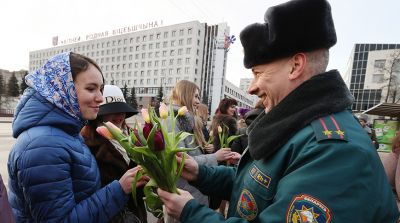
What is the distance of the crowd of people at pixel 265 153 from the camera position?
0.86 m

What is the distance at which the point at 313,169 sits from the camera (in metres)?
0.87

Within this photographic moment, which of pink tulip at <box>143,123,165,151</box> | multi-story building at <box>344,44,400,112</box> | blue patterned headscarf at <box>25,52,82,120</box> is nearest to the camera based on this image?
pink tulip at <box>143,123,165,151</box>

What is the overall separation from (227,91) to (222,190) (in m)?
79.1

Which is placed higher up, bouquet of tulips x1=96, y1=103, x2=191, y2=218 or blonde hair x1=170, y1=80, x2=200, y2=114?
blonde hair x1=170, y1=80, x2=200, y2=114

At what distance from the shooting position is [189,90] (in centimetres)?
290

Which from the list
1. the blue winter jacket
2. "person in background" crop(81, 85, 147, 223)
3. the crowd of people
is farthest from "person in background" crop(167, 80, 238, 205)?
the blue winter jacket

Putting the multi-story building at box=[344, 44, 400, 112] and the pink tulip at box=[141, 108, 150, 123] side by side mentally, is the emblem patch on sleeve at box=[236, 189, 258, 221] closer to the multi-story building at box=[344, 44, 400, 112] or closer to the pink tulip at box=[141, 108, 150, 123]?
the pink tulip at box=[141, 108, 150, 123]

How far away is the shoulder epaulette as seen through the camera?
35.6 inches

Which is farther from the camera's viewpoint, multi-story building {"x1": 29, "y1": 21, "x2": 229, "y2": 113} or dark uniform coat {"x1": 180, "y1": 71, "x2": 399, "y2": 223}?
multi-story building {"x1": 29, "y1": 21, "x2": 229, "y2": 113}

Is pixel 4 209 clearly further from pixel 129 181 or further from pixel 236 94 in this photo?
pixel 236 94

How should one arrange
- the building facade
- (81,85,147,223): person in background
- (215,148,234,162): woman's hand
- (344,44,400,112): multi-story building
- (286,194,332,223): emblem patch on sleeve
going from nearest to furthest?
(286,194,332,223): emblem patch on sleeve → (81,85,147,223): person in background → (215,148,234,162): woman's hand → (344,44,400,112): multi-story building → the building facade

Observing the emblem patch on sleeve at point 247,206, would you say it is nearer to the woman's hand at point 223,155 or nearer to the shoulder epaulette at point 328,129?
the shoulder epaulette at point 328,129

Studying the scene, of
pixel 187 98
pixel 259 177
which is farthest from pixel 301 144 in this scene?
pixel 187 98

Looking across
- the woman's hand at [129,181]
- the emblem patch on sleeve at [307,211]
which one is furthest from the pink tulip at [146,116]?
the emblem patch on sleeve at [307,211]
